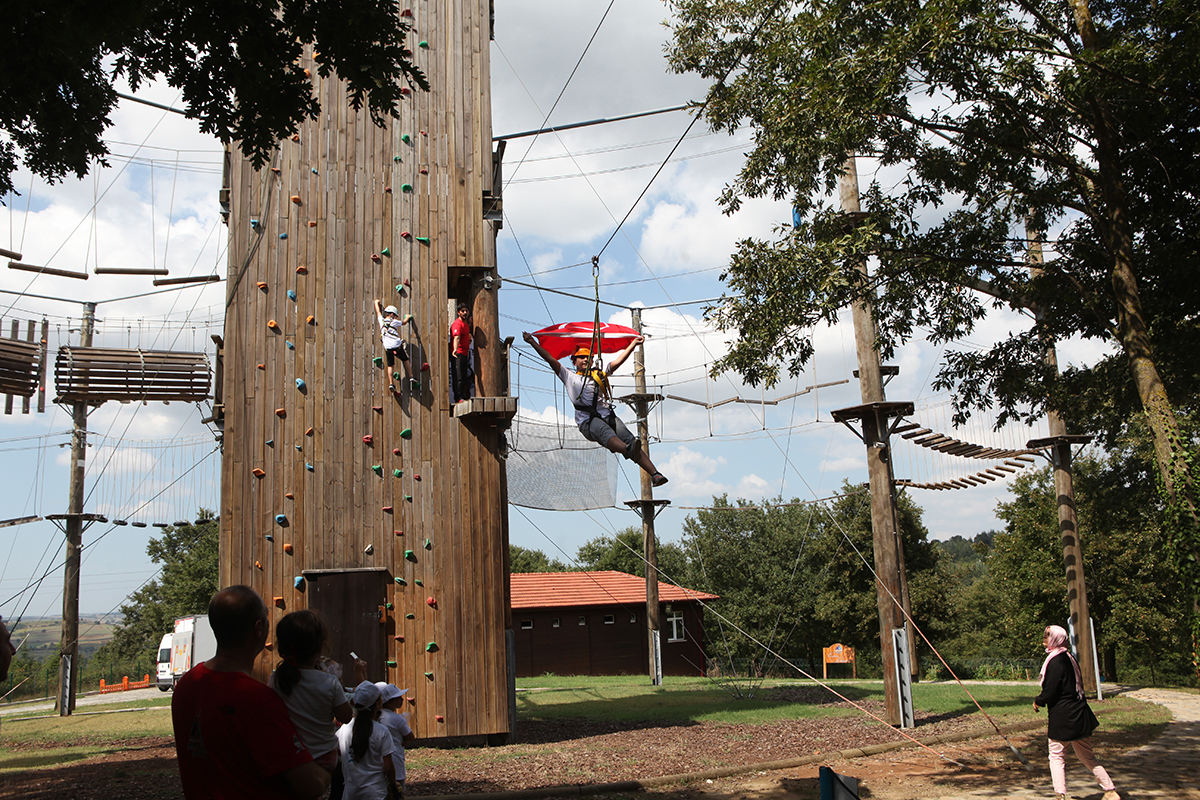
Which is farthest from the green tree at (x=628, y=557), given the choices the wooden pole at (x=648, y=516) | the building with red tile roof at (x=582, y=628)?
the wooden pole at (x=648, y=516)

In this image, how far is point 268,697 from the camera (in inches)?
103

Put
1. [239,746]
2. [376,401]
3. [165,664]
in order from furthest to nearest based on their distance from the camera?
[165,664], [376,401], [239,746]

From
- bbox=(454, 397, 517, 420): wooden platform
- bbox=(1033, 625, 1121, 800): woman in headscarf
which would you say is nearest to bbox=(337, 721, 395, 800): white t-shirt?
bbox=(1033, 625, 1121, 800): woman in headscarf

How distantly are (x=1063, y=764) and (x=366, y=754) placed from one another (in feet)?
19.8

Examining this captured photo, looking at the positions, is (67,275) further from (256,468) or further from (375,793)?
(375,793)

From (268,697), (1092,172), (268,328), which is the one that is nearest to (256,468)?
(268,328)

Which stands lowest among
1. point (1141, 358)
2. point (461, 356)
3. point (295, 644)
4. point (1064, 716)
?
point (1064, 716)

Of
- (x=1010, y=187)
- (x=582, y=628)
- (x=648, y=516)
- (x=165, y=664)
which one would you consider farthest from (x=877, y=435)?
(x=165, y=664)

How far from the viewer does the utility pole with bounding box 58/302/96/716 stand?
1911cm

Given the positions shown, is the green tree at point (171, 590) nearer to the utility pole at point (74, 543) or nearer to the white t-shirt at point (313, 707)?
the utility pole at point (74, 543)

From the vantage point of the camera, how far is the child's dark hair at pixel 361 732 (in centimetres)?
452

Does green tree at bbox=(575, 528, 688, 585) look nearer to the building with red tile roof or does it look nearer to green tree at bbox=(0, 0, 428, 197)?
the building with red tile roof

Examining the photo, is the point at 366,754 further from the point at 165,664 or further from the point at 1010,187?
the point at 165,664

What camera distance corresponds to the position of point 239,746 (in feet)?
8.54
